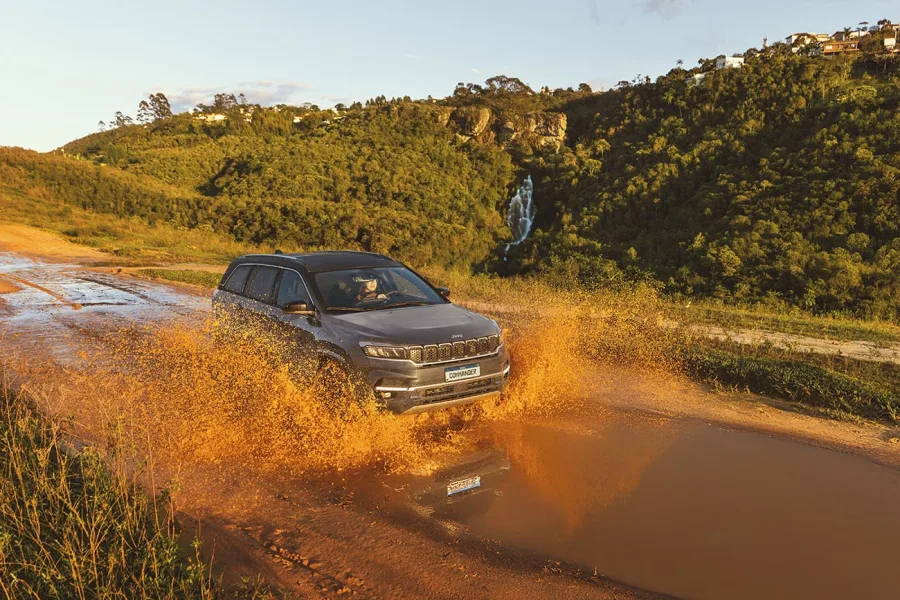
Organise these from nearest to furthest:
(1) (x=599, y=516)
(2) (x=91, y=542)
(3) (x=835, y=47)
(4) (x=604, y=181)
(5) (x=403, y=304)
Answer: (2) (x=91, y=542)
(1) (x=599, y=516)
(5) (x=403, y=304)
(4) (x=604, y=181)
(3) (x=835, y=47)

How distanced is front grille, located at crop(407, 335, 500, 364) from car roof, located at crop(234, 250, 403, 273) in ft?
6.03

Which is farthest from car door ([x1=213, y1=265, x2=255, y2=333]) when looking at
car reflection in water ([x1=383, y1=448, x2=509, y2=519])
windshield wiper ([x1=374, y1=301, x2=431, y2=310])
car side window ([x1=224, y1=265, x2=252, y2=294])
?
car reflection in water ([x1=383, y1=448, x2=509, y2=519])

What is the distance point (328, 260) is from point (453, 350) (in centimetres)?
223

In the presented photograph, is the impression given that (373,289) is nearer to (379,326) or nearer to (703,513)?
(379,326)

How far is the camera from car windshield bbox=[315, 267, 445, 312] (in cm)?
669

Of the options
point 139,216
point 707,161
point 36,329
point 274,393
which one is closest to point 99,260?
point 36,329

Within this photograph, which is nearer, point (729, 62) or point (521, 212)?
point (729, 62)

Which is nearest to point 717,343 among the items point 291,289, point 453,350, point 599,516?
point 453,350

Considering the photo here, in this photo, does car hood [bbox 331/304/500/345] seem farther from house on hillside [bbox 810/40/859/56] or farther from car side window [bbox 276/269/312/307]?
house on hillside [bbox 810/40/859/56]

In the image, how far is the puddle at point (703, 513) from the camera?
4012mm

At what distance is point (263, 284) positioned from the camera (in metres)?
7.57

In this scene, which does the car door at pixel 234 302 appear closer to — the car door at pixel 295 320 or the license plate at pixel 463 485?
the car door at pixel 295 320

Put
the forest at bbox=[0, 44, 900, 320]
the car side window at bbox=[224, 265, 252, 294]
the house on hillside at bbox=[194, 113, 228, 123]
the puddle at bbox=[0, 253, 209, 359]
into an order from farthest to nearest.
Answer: the house on hillside at bbox=[194, 113, 228, 123], the forest at bbox=[0, 44, 900, 320], the puddle at bbox=[0, 253, 209, 359], the car side window at bbox=[224, 265, 252, 294]

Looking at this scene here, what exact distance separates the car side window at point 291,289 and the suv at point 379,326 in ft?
0.04
